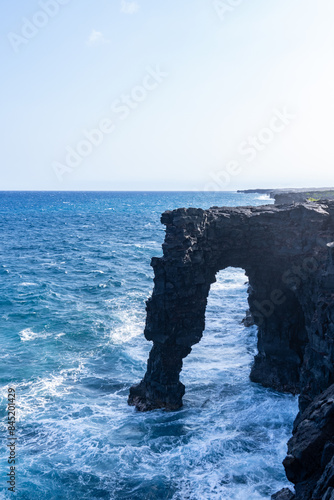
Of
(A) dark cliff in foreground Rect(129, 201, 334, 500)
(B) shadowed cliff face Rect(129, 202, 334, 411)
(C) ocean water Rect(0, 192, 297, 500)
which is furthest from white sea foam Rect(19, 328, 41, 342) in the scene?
(B) shadowed cliff face Rect(129, 202, 334, 411)

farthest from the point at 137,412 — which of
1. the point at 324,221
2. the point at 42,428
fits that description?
the point at 324,221

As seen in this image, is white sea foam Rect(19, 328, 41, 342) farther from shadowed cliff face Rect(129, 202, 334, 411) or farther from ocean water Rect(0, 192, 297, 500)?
shadowed cliff face Rect(129, 202, 334, 411)

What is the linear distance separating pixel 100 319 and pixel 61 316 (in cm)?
424

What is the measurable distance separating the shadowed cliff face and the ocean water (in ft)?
6.64

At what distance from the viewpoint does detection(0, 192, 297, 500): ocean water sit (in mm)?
20703

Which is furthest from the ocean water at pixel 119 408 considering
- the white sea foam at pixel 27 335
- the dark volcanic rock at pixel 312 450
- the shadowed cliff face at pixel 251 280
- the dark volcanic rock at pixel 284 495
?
the dark volcanic rock at pixel 312 450

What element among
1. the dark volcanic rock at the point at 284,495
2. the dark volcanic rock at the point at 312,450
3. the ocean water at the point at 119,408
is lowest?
the ocean water at the point at 119,408

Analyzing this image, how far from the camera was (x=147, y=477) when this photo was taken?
68.6ft

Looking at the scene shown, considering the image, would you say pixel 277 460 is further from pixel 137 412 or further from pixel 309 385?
pixel 137 412

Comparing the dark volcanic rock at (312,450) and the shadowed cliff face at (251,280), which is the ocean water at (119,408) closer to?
the shadowed cliff face at (251,280)

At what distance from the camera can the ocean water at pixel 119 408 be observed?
20703 mm

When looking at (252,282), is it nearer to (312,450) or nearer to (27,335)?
(312,450)

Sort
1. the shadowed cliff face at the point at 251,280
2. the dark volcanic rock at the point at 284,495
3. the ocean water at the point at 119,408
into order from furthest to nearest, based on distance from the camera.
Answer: the shadowed cliff face at the point at 251,280 < the ocean water at the point at 119,408 < the dark volcanic rock at the point at 284,495

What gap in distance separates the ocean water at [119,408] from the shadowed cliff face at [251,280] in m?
2.02
